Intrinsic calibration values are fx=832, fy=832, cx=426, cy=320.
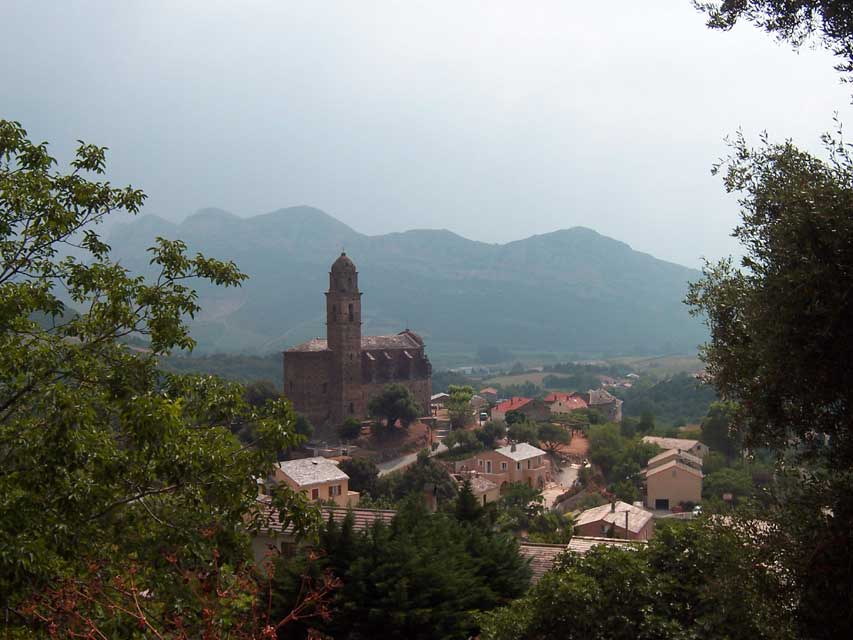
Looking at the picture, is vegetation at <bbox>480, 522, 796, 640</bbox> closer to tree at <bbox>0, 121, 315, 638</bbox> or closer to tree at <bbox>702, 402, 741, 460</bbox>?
tree at <bbox>0, 121, 315, 638</bbox>

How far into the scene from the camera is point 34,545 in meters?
5.50

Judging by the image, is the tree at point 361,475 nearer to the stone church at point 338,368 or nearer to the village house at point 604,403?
the stone church at point 338,368

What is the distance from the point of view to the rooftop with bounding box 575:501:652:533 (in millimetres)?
27816

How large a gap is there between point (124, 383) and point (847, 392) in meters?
5.68

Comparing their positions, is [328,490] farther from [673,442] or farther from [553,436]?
[673,442]

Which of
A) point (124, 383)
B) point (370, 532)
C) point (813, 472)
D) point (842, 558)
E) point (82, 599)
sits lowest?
point (370, 532)

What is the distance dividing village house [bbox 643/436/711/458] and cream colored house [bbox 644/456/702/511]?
29.5ft

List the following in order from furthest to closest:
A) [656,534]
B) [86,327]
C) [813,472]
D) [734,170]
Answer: [656,534] → [86,327] → [734,170] → [813,472]

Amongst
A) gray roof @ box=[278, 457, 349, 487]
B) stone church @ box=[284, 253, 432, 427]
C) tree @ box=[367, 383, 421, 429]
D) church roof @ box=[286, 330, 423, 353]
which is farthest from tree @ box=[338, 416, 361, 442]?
gray roof @ box=[278, 457, 349, 487]

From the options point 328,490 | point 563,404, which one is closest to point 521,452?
point 328,490

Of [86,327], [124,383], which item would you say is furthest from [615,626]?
[86,327]

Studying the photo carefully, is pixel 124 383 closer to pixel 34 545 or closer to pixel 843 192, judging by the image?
pixel 34 545

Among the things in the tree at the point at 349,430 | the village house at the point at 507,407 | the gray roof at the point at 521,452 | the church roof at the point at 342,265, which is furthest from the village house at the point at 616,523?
the village house at the point at 507,407

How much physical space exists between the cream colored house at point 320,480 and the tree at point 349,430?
450 inches
